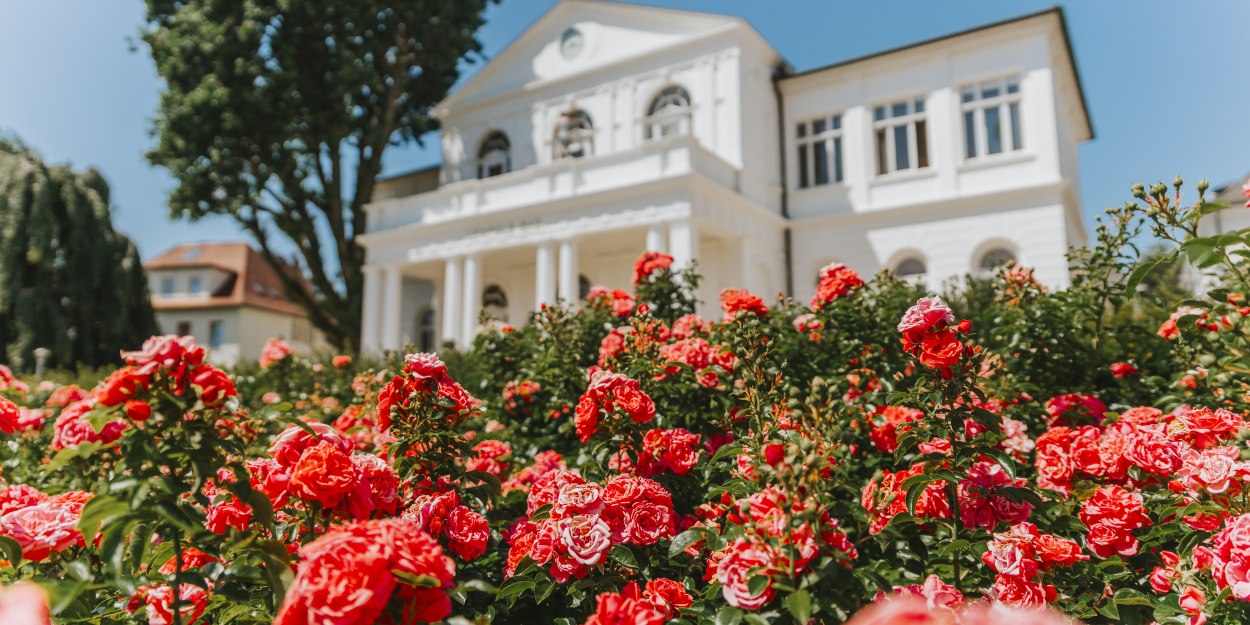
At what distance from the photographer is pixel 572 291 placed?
62.0ft

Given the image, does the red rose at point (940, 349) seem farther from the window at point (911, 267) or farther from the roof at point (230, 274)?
the roof at point (230, 274)

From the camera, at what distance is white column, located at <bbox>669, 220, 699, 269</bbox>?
17156 mm

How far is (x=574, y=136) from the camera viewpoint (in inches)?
889

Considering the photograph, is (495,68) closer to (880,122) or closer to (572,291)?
(572,291)

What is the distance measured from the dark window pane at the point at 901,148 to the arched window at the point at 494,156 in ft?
39.6

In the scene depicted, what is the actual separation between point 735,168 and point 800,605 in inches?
739

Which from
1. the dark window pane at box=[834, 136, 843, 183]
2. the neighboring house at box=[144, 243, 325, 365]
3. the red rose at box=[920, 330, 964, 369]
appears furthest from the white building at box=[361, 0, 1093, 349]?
the neighboring house at box=[144, 243, 325, 365]

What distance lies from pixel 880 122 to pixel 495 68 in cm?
1287

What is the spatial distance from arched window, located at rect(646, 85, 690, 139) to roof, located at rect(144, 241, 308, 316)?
2518 cm

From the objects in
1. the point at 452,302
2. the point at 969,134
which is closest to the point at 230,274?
the point at 452,302

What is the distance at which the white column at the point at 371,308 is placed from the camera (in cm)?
2259

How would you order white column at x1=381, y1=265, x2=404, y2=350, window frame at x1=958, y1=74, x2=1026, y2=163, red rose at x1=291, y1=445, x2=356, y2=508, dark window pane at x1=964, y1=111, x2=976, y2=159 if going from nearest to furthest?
red rose at x1=291, y1=445, x2=356, y2=508
window frame at x1=958, y1=74, x2=1026, y2=163
dark window pane at x1=964, y1=111, x2=976, y2=159
white column at x1=381, y1=265, x2=404, y2=350

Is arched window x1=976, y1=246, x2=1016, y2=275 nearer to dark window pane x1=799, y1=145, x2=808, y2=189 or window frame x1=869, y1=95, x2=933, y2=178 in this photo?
window frame x1=869, y1=95, x2=933, y2=178

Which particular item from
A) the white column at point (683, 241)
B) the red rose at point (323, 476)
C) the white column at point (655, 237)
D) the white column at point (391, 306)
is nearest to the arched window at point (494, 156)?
the white column at point (391, 306)
